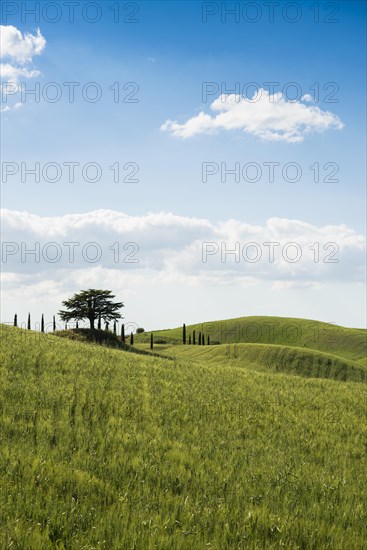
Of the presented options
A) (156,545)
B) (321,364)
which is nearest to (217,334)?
(321,364)

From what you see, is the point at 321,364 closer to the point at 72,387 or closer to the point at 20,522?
the point at 72,387

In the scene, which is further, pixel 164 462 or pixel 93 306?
pixel 93 306

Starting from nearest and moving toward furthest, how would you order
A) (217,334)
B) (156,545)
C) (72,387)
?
(156,545)
(72,387)
(217,334)

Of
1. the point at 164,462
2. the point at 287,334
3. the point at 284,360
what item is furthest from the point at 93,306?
the point at 287,334

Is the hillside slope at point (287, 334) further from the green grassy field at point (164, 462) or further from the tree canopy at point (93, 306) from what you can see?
the green grassy field at point (164, 462)

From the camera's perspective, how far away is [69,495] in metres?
8.18

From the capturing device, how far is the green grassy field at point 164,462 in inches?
291

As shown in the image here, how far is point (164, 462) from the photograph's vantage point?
10742 mm

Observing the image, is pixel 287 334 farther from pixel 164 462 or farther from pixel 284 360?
pixel 164 462

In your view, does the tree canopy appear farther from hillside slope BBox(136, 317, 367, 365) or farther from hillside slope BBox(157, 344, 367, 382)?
hillside slope BBox(136, 317, 367, 365)

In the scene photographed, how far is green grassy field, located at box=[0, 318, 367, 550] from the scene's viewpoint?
7.38m

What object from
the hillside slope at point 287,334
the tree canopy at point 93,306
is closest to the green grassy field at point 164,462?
the tree canopy at point 93,306

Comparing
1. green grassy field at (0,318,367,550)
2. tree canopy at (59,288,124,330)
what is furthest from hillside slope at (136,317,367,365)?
green grassy field at (0,318,367,550)

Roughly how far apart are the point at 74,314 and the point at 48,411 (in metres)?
69.6
